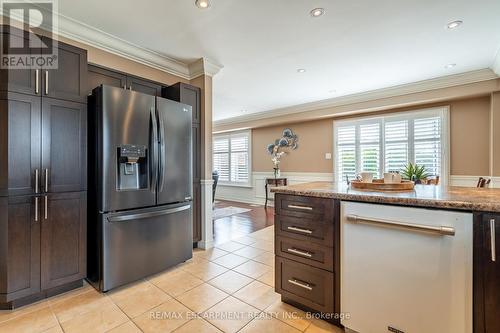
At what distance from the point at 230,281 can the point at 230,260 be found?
535mm

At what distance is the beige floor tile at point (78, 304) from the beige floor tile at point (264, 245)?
1891mm

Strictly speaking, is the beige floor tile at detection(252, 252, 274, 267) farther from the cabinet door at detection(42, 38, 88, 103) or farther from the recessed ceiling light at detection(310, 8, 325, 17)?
the recessed ceiling light at detection(310, 8, 325, 17)

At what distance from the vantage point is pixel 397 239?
1377 mm

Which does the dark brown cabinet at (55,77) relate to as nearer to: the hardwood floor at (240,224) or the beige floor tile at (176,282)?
the beige floor tile at (176,282)

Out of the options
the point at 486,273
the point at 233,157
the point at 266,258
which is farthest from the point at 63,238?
the point at 233,157

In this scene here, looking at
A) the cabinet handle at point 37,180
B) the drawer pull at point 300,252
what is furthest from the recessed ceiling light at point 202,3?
the drawer pull at point 300,252

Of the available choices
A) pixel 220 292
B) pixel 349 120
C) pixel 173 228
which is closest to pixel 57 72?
pixel 173 228

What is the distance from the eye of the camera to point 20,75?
1.83 meters

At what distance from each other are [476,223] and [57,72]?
310 centimetres

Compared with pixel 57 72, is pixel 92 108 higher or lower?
lower

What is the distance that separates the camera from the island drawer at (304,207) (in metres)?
1.66

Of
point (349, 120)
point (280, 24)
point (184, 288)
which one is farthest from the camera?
point (349, 120)

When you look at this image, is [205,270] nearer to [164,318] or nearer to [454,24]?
[164,318]

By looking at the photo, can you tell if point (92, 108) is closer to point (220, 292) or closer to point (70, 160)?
point (70, 160)
